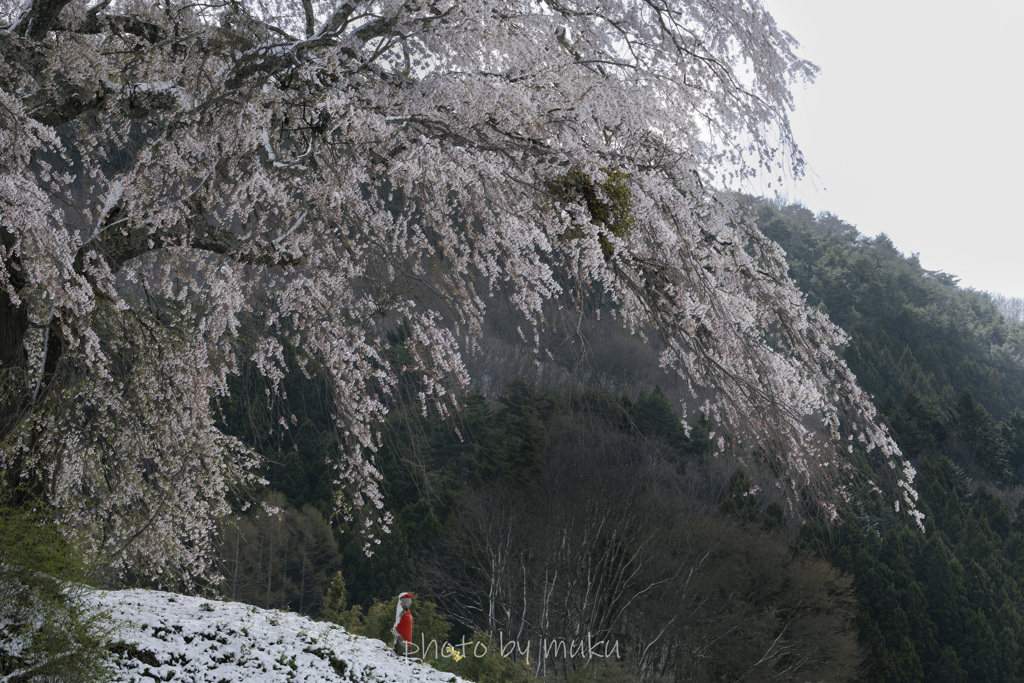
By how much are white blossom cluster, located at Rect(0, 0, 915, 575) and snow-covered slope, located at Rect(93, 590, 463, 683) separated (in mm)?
1073

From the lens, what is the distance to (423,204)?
380cm

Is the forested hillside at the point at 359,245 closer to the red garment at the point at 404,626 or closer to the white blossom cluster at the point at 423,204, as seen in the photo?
the white blossom cluster at the point at 423,204

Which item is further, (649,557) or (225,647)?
(649,557)

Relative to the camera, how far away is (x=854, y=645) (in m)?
16.2

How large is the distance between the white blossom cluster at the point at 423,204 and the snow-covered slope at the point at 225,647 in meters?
1.07

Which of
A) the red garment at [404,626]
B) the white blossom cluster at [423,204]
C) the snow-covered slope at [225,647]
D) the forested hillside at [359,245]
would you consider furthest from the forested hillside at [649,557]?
the white blossom cluster at [423,204]

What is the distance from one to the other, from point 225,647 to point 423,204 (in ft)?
10.1

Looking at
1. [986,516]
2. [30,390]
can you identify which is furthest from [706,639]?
[30,390]

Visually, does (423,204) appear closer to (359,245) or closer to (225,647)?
(359,245)

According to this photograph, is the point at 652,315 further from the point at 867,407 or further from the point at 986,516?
the point at 986,516

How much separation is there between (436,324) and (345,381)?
2.47 ft

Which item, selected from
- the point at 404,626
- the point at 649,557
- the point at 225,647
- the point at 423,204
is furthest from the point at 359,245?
the point at 649,557

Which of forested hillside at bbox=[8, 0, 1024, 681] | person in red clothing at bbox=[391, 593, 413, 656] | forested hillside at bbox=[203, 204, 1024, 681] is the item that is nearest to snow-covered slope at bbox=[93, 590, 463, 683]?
forested hillside at bbox=[8, 0, 1024, 681]

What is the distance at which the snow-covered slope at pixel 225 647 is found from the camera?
454 centimetres
